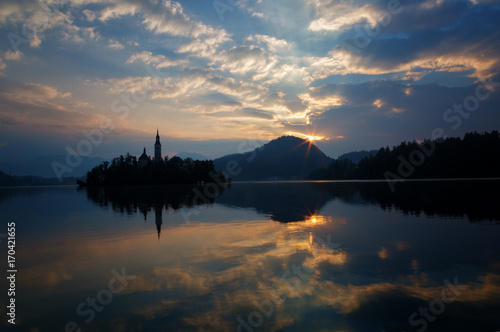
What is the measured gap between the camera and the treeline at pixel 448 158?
150 meters

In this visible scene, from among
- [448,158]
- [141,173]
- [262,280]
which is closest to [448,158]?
[448,158]

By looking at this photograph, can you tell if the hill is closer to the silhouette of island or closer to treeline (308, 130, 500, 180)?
treeline (308, 130, 500, 180)

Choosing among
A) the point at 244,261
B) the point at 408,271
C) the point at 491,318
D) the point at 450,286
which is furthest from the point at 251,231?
the point at 491,318

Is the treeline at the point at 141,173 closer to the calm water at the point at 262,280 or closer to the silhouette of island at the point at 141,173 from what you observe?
the silhouette of island at the point at 141,173

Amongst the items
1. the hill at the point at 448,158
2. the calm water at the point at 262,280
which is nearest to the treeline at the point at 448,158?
the hill at the point at 448,158

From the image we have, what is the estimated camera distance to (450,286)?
9828 millimetres

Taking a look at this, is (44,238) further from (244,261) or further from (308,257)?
(308,257)

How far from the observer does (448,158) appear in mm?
161875

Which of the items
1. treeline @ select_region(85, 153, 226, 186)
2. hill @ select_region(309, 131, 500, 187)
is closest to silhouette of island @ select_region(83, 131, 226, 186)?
treeline @ select_region(85, 153, 226, 186)

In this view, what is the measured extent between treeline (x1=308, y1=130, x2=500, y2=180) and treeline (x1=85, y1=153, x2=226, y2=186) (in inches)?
5098

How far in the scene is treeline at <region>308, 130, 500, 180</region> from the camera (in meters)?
150

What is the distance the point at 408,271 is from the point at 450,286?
5.33ft

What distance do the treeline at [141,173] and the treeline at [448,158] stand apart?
12949 centimetres

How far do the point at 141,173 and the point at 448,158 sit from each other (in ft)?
599
